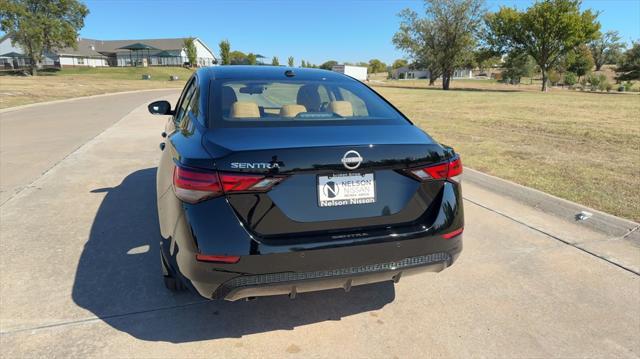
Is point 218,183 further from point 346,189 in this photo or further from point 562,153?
point 562,153

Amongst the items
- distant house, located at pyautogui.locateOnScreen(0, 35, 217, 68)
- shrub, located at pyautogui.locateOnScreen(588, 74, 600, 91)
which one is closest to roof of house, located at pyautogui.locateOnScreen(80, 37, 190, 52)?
distant house, located at pyautogui.locateOnScreen(0, 35, 217, 68)

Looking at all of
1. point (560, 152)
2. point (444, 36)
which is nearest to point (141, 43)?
point (444, 36)

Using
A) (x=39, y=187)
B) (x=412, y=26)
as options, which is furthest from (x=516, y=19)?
(x=39, y=187)

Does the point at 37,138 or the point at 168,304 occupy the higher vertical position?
the point at 37,138

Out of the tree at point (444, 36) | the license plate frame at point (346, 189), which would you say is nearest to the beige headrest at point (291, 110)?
the license plate frame at point (346, 189)

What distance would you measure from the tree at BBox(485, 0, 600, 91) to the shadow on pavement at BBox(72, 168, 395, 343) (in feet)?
171

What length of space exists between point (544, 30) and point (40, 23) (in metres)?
56.0

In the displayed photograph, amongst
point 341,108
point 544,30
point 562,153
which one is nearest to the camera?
point 341,108

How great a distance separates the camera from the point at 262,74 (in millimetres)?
3547

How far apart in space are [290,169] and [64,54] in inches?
3645

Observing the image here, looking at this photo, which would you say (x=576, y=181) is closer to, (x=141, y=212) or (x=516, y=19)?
(x=141, y=212)

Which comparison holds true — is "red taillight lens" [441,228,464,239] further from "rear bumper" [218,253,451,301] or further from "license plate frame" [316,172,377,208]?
"license plate frame" [316,172,377,208]

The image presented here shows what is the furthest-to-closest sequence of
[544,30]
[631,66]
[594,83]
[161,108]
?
[631,66] → [594,83] → [544,30] → [161,108]

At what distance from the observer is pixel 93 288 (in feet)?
10.7
